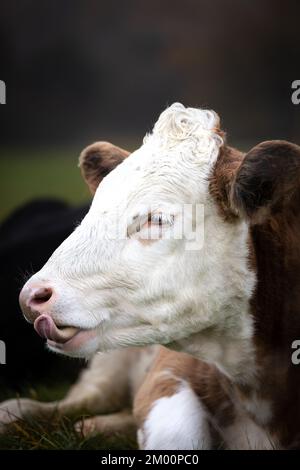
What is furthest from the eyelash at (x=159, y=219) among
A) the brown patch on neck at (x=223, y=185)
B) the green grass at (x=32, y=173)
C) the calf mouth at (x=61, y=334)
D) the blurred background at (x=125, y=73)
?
the green grass at (x=32, y=173)

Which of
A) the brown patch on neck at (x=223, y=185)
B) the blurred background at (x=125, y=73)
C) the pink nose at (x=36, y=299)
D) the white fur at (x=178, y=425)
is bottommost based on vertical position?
the white fur at (x=178, y=425)

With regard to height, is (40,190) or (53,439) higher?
(40,190)

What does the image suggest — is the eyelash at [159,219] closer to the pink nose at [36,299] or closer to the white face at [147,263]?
the white face at [147,263]

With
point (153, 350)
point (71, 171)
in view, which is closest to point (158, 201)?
point (71, 171)

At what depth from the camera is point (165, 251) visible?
2721 mm

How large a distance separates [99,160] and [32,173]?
1.39 feet

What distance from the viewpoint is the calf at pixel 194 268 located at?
265 centimetres

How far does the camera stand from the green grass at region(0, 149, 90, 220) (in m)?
3.43

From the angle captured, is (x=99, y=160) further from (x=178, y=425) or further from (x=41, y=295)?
(x=178, y=425)

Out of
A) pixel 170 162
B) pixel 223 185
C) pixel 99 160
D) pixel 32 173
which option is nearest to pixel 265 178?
pixel 223 185

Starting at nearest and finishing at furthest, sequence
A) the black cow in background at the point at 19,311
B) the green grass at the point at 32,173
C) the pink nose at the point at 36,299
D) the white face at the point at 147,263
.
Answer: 1. the pink nose at the point at 36,299
2. the white face at the point at 147,263
3. the green grass at the point at 32,173
4. the black cow in background at the point at 19,311

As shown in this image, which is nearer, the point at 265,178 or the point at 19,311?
the point at 265,178
